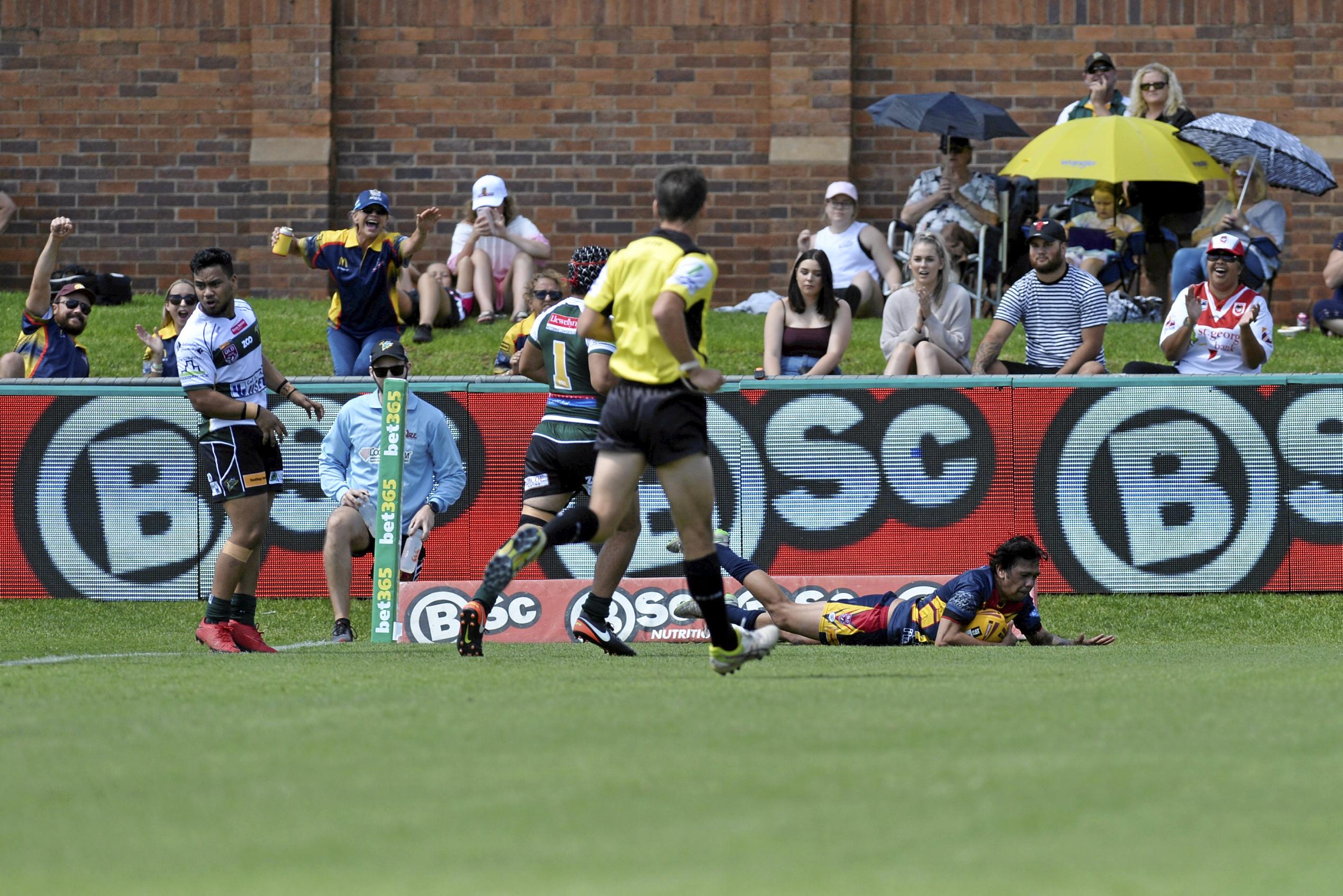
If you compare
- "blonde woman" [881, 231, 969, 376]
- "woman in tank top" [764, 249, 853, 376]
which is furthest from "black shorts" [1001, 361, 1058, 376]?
"woman in tank top" [764, 249, 853, 376]

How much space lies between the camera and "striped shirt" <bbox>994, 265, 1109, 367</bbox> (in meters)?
12.6

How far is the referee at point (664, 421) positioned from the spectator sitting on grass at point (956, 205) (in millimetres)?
9501

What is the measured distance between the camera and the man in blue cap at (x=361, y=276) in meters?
13.0

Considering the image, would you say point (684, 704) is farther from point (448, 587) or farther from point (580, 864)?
point (448, 587)

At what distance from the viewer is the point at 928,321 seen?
12688mm

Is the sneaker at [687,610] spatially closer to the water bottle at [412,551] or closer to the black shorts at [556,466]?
the black shorts at [556,466]

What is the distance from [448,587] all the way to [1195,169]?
7712 millimetres

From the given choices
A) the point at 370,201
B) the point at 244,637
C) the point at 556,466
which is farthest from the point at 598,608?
the point at 370,201

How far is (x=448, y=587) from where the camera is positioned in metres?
10.8

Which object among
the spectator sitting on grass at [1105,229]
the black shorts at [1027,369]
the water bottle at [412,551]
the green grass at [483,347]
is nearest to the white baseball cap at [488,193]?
the green grass at [483,347]

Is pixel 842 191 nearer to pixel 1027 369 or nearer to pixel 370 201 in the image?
pixel 1027 369

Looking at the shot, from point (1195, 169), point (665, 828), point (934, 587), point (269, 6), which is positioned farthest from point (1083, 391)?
point (269, 6)

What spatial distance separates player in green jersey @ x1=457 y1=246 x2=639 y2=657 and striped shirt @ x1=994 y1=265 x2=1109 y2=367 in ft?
14.9

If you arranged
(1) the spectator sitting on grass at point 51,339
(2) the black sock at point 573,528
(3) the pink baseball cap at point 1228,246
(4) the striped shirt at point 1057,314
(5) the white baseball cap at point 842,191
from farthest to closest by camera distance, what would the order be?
(5) the white baseball cap at point 842,191
(1) the spectator sitting on grass at point 51,339
(4) the striped shirt at point 1057,314
(3) the pink baseball cap at point 1228,246
(2) the black sock at point 573,528
